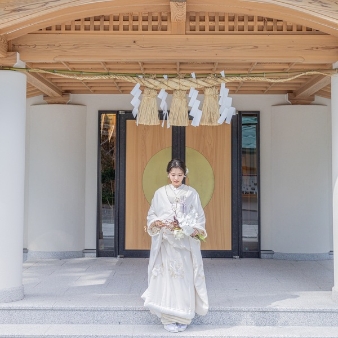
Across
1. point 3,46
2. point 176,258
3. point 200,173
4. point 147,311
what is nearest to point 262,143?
point 200,173

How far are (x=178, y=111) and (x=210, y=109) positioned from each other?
34 centimetres

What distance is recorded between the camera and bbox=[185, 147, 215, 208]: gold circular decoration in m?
8.37

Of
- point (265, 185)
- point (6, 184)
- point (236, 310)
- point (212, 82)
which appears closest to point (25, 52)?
point (6, 184)

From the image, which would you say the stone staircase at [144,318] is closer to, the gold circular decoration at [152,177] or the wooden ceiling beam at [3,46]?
the wooden ceiling beam at [3,46]

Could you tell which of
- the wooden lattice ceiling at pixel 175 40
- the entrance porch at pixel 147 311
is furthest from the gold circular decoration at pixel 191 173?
the wooden lattice ceiling at pixel 175 40

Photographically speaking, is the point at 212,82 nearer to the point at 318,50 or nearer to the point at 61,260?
the point at 318,50

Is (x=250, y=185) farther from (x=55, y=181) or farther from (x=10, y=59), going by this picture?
(x=10, y=59)

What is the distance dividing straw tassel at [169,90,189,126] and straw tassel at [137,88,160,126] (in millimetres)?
177

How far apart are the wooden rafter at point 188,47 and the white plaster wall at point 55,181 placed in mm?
2894

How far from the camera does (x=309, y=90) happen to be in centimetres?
761

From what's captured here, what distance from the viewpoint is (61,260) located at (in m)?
8.20

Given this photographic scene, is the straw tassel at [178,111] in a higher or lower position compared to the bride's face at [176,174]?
higher

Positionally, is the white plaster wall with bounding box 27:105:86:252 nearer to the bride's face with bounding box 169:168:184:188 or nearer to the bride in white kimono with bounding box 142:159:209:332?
the bride in white kimono with bounding box 142:159:209:332

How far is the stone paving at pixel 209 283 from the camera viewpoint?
544 cm
